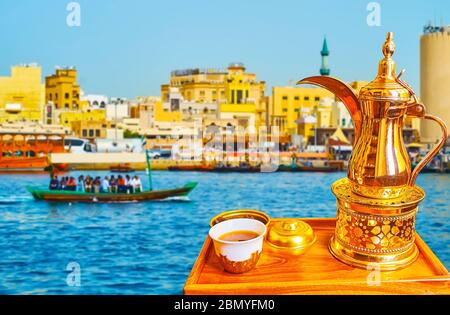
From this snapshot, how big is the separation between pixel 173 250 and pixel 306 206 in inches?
66.6

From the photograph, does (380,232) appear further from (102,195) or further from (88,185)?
(88,185)

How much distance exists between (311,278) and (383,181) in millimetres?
219

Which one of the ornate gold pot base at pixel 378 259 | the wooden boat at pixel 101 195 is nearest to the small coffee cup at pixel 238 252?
the ornate gold pot base at pixel 378 259

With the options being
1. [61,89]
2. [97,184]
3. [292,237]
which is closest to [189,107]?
[97,184]

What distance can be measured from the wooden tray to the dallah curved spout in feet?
0.85

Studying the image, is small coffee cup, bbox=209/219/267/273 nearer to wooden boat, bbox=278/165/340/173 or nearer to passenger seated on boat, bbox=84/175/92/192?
passenger seated on boat, bbox=84/175/92/192

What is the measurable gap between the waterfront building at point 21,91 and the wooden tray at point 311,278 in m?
2.81

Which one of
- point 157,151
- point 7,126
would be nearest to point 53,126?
point 7,126

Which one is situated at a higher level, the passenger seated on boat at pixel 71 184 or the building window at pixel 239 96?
the building window at pixel 239 96

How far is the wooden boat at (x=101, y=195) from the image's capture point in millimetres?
4547

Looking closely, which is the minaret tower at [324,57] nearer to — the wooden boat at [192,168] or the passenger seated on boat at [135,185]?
the passenger seated on boat at [135,185]

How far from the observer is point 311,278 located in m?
0.77

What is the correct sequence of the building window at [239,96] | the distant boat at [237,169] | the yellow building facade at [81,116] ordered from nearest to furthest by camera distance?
the building window at [239,96], the yellow building facade at [81,116], the distant boat at [237,169]

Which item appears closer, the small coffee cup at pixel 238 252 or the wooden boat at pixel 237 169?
the small coffee cup at pixel 238 252
